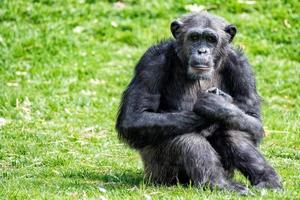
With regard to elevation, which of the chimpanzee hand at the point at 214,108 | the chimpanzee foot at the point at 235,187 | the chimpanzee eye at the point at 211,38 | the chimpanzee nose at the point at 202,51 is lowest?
the chimpanzee foot at the point at 235,187

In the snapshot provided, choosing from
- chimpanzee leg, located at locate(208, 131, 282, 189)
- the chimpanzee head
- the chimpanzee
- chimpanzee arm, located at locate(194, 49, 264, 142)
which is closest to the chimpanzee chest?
the chimpanzee

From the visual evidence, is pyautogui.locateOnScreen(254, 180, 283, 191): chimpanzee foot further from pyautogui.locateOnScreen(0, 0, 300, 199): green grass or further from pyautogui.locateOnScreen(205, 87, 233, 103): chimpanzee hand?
pyautogui.locateOnScreen(205, 87, 233, 103): chimpanzee hand

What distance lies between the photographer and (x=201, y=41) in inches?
351

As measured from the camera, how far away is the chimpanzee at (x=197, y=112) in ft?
28.0

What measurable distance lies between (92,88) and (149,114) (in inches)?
223

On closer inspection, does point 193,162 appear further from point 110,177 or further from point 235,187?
point 110,177

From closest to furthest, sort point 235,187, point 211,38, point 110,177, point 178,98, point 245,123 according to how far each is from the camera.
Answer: point 235,187, point 245,123, point 211,38, point 178,98, point 110,177

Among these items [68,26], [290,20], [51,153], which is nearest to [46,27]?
[68,26]

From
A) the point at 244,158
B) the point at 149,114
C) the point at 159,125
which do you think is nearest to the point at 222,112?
the point at 244,158

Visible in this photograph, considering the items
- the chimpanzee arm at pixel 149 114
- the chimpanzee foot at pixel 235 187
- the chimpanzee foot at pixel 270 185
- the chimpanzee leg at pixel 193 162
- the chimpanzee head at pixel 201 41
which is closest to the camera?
the chimpanzee foot at pixel 235 187

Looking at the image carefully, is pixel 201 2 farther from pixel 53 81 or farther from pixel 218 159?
pixel 218 159

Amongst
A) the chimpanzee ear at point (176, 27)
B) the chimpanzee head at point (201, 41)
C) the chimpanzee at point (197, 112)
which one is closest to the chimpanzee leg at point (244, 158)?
the chimpanzee at point (197, 112)

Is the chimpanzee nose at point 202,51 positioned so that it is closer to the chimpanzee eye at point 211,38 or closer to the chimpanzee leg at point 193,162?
the chimpanzee eye at point 211,38

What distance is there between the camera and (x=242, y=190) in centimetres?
823
